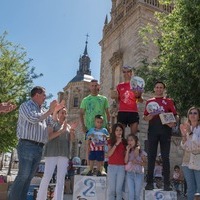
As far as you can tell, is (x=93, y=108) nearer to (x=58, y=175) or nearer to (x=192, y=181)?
(x=58, y=175)

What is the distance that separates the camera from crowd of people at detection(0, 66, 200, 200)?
5.17m

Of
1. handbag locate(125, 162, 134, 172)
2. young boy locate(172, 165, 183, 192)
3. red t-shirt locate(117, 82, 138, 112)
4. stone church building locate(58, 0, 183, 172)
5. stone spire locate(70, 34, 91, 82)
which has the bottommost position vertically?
young boy locate(172, 165, 183, 192)

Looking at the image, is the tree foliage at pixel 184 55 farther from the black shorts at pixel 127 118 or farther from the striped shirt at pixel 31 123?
the striped shirt at pixel 31 123

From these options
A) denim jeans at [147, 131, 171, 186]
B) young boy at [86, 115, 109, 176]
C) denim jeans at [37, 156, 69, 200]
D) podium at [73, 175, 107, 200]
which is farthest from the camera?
young boy at [86, 115, 109, 176]

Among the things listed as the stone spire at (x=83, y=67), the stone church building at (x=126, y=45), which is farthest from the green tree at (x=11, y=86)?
the stone spire at (x=83, y=67)

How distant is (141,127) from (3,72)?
9.14 meters

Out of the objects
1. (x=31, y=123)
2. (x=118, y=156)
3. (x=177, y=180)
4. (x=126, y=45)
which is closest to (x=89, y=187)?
(x=118, y=156)

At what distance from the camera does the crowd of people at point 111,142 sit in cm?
517

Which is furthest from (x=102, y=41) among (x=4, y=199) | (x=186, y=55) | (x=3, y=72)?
(x=4, y=199)

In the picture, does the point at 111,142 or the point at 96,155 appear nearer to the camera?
the point at 111,142

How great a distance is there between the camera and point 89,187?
231 inches

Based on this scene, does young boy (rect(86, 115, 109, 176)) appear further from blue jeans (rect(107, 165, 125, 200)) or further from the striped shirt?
the striped shirt

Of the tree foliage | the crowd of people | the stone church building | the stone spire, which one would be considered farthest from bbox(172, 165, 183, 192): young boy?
the stone spire

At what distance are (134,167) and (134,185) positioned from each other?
34 cm
